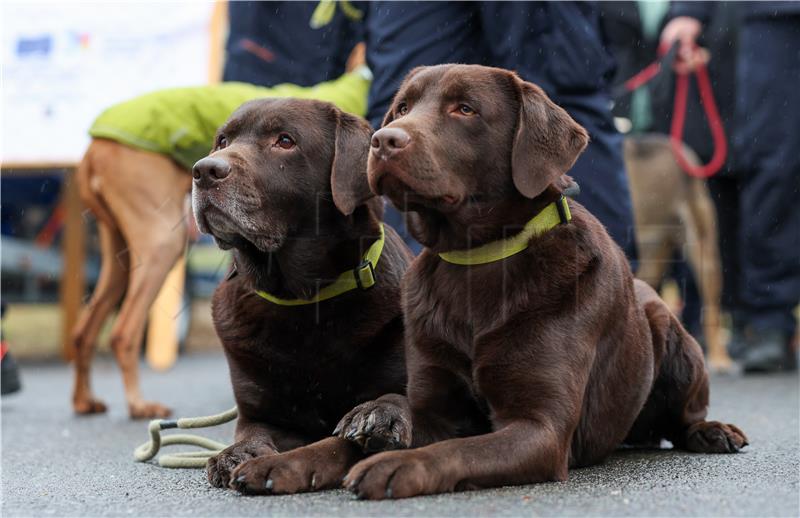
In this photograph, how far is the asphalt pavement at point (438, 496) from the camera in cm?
216

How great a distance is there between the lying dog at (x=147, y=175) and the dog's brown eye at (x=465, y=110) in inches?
67.9

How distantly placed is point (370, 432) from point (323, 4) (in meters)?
2.83

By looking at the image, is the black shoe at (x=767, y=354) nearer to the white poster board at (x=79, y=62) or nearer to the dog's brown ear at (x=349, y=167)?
the dog's brown ear at (x=349, y=167)

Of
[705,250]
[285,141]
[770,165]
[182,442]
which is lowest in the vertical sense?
[705,250]

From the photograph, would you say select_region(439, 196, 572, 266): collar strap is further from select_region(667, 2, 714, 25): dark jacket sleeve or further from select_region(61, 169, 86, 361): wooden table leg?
select_region(61, 169, 86, 361): wooden table leg

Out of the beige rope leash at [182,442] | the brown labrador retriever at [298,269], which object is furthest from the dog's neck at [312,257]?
the beige rope leash at [182,442]

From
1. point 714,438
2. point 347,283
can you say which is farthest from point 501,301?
point 714,438

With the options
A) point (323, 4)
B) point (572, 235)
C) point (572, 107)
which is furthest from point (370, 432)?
point (323, 4)

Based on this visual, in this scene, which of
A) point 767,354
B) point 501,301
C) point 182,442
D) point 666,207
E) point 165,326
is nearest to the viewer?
point 501,301

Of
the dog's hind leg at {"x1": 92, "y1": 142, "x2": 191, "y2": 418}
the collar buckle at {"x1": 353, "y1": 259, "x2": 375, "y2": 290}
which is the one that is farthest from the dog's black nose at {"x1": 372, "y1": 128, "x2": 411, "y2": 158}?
the dog's hind leg at {"x1": 92, "y1": 142, "x2": 191, "y2": 418}

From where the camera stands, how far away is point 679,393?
3098 millimetres

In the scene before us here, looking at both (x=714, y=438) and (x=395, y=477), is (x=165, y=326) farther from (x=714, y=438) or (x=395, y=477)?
(x=395, y=477)

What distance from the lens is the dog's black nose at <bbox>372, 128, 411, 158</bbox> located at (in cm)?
244

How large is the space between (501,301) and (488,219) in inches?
9.4
